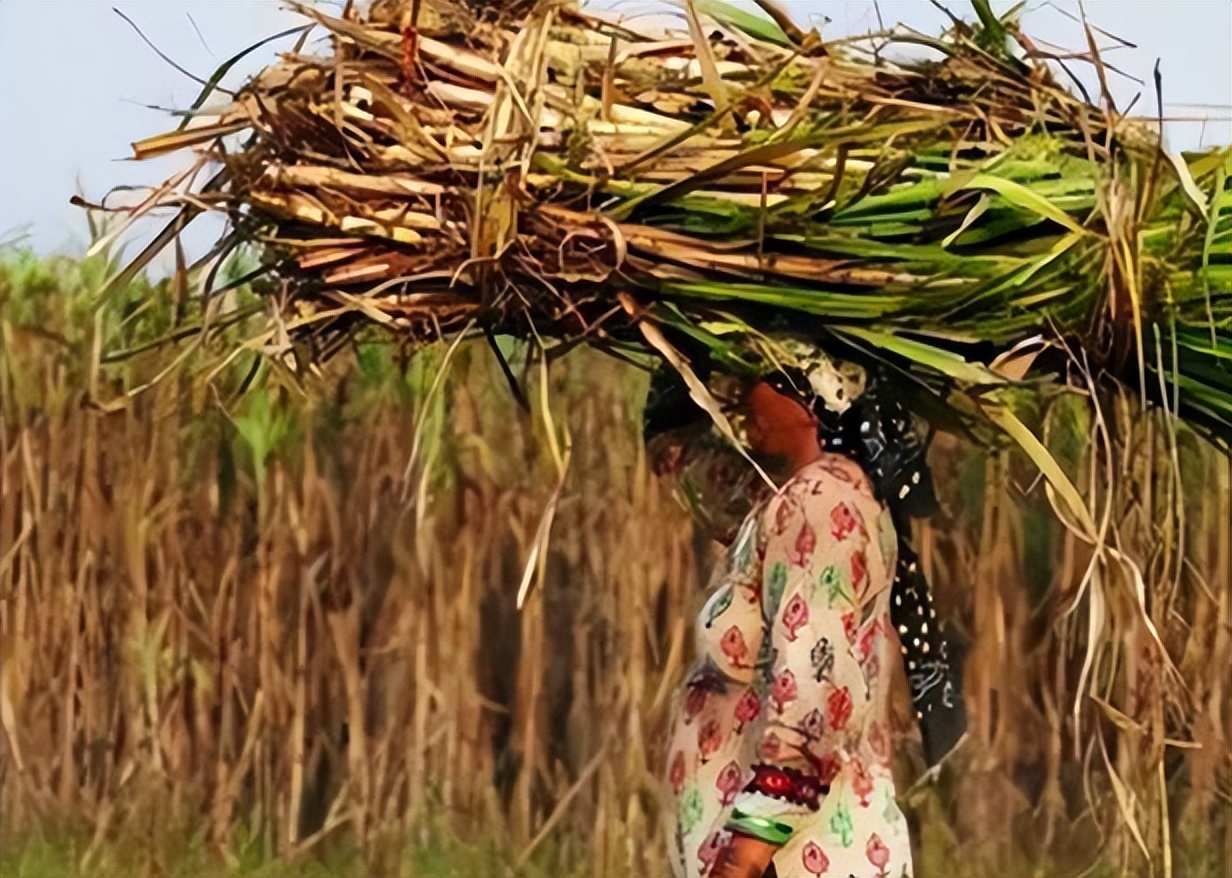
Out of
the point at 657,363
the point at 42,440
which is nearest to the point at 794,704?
the point at 657,363

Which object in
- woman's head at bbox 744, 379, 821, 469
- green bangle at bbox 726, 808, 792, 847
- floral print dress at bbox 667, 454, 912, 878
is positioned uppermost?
woman's head at bbox 744, 379, 821, 469

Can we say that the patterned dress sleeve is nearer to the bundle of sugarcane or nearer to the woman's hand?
the woman's hand

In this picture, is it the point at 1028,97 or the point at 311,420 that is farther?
the point at 311,420

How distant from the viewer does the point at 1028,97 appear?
1.03 m

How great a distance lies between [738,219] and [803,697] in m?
0.32

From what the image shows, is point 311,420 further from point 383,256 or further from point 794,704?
point 794,704

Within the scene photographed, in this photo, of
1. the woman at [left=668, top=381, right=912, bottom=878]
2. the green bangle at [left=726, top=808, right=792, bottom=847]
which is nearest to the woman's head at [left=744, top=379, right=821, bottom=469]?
the woman at [left=668, top=381, right=912, bottom=878]

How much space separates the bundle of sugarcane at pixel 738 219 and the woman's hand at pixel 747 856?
0.32 meters

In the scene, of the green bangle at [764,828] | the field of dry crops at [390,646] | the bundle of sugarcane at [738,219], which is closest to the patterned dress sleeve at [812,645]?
the green bangle at [764,828]

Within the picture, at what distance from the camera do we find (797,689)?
37.5 inches

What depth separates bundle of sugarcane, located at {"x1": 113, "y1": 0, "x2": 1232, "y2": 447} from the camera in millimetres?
979

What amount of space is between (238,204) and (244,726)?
50 cm

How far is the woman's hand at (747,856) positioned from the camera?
98 centimetres

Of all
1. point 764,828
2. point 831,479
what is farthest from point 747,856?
point 831,479
